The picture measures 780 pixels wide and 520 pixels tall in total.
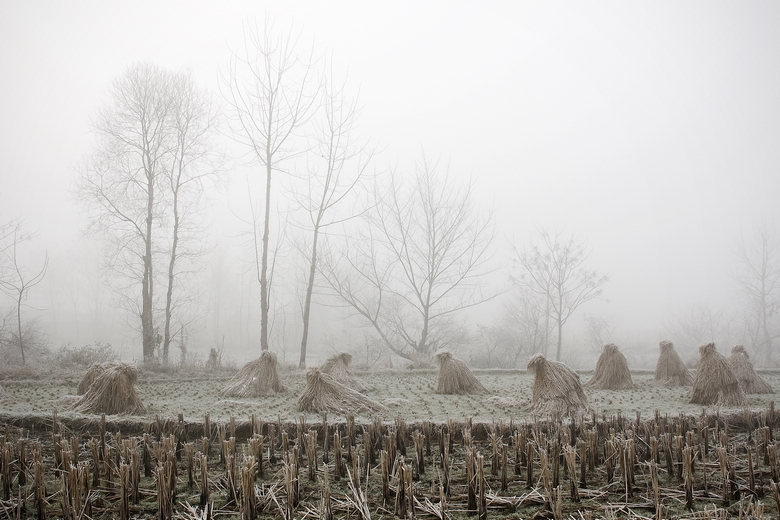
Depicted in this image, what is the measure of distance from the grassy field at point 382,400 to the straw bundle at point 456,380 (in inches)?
10.0

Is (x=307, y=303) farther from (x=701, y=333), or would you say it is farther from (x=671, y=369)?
(x=701, y=333)

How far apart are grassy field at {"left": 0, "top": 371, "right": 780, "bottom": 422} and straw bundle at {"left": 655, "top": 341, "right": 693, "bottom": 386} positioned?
35 cm

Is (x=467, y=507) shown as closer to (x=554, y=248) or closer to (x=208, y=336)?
(x=554, y=248)

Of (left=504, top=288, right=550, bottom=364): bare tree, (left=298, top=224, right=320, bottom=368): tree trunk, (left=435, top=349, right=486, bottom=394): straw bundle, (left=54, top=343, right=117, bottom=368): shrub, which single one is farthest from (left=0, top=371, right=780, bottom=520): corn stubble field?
(left=504, top=288, right=550, bottom=364): bare tree

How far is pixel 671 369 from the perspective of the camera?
10.4 metres

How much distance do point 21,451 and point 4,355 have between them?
14133 millimetres

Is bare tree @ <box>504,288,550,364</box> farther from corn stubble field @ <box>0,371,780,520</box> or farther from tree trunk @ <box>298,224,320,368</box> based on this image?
corn stubble field @ <box>0,371,780,520</box>

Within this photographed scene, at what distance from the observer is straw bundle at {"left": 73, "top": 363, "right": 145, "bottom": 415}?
6.61m

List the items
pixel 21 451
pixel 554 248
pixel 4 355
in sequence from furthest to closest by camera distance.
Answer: pixel 554 248
pixel 4 355
pixel 21 451

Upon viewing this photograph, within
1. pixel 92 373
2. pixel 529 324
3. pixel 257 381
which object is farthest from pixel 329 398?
pixel 529 324

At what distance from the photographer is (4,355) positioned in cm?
1516

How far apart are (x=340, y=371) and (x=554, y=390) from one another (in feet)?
12.6

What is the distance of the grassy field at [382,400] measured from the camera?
6793 mm

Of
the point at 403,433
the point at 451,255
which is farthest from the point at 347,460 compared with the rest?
the point at 451,255
